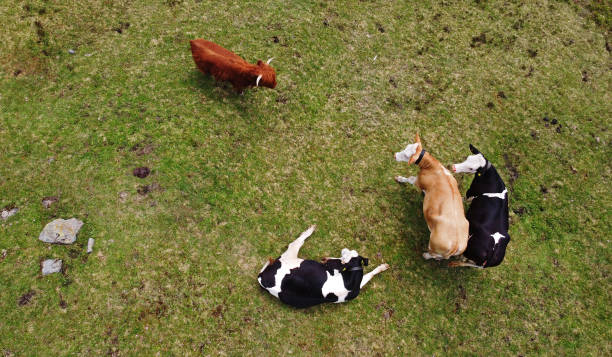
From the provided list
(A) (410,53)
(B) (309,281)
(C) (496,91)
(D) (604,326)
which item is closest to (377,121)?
(A) (410,53)

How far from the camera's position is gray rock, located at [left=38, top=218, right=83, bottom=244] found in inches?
171

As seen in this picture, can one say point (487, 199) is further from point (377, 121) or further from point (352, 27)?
point (352, 27)

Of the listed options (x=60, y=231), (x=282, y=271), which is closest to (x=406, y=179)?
(x=282, y=271)

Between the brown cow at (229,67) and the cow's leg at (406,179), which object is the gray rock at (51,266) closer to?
the brown cow at (229,67)

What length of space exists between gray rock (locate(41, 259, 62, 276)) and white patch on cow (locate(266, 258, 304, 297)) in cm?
278

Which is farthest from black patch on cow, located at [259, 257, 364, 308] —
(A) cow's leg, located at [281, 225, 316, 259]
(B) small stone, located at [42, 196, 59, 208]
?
(B) small stone, located at [42, 196, 59, 208]

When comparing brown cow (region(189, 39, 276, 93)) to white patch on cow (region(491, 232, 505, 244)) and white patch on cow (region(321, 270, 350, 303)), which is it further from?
white patch on cow (region(491, 232, 505, 244))

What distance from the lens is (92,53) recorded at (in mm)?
5656

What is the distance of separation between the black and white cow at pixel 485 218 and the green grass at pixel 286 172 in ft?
2.27

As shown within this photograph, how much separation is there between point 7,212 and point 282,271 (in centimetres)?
391

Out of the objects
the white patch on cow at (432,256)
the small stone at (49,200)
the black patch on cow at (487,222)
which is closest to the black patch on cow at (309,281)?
the white patch on cow at (432,256)

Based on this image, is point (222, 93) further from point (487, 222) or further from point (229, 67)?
point (487, 222)

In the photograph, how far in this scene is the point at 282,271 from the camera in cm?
429

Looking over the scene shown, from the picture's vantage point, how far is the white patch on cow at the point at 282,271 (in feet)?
13.9
